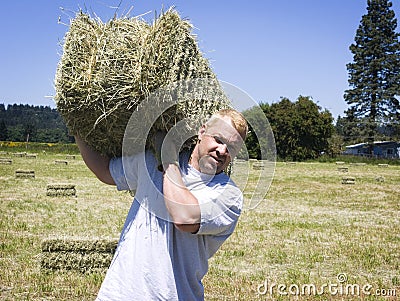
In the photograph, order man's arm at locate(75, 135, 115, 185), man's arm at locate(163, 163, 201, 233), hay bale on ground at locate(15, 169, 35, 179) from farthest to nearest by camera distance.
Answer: hay bale on ground at locate(15, 169, 35, 179) < man's arm at locate(75, 135, 115, 185) < man's arm at locate(163, 163, 201, 233)

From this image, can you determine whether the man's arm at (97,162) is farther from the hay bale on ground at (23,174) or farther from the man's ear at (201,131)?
the hay bale on ground at (23,174)

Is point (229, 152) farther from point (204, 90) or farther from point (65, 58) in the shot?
point (65, 58)

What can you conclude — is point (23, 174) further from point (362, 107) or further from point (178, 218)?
point (362, 107)

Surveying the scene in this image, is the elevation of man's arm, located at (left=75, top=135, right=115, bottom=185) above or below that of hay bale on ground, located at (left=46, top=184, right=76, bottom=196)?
above

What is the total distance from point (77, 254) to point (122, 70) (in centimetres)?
478

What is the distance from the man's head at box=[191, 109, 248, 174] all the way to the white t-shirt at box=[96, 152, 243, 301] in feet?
0.27

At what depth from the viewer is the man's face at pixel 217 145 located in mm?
2367

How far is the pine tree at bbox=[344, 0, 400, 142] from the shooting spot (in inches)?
2445

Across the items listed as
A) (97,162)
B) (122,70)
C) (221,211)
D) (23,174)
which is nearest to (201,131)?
(221,211)

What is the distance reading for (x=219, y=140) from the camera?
93.4 inches

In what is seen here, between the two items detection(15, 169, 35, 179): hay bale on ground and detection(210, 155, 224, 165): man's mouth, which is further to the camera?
detection(15, 169, 35, 179): hay bale on ground

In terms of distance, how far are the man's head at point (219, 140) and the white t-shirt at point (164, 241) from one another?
0.27ft

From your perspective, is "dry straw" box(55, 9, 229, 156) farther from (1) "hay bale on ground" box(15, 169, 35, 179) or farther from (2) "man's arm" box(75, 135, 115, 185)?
(1) "hay bale on ground" box(15, 169, 35, 179)

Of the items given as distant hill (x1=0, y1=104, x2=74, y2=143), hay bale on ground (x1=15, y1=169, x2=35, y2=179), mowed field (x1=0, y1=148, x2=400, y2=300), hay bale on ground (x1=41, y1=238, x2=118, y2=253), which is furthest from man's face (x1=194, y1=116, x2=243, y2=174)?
distant hill (x1=0, y1=104, x2=74, y2=143)
